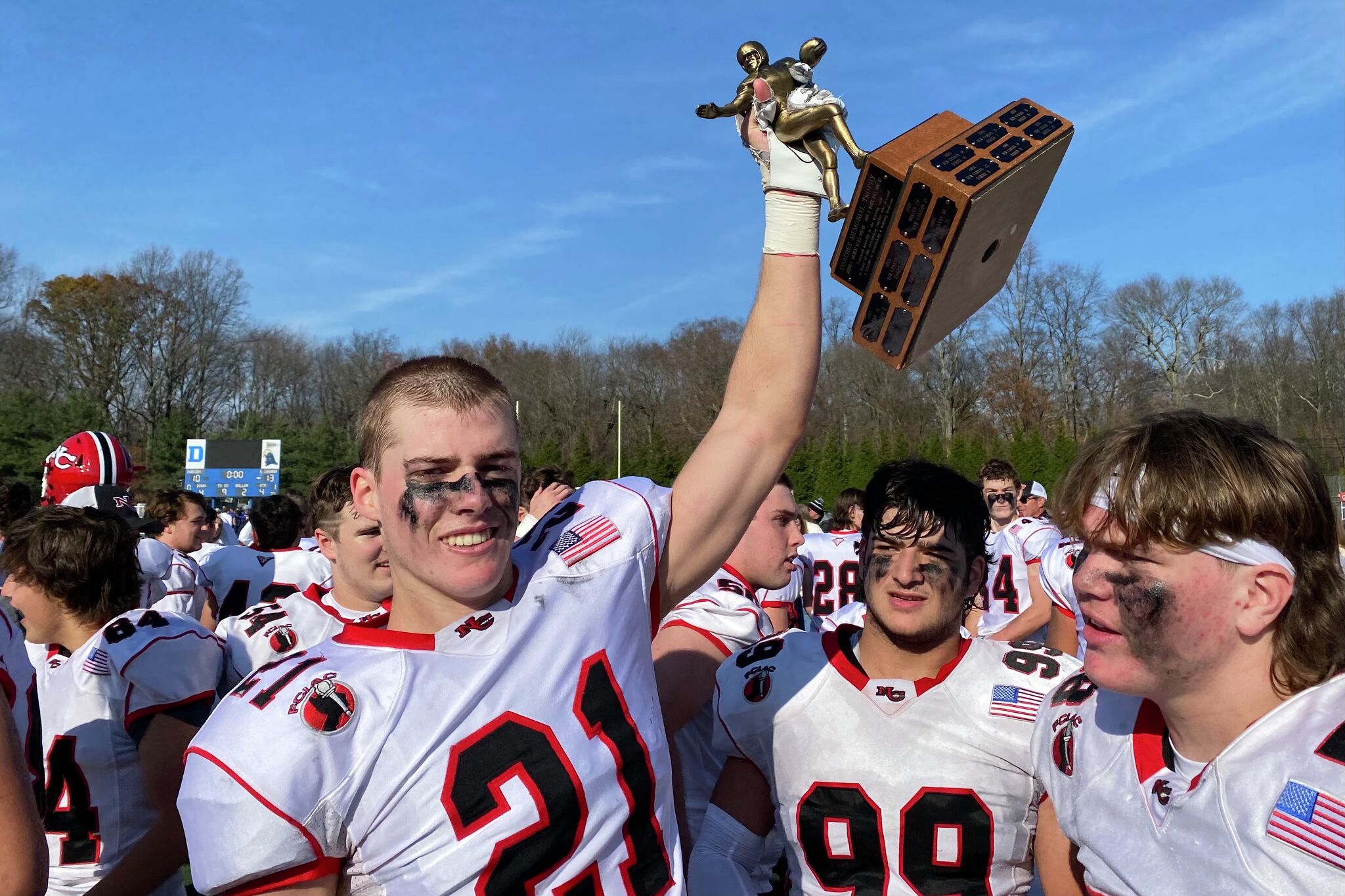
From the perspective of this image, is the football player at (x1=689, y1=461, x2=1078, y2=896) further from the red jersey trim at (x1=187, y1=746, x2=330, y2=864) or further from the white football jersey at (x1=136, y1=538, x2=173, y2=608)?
the white football jersey at (x1=136, y1=538, x2=173, y2=608)

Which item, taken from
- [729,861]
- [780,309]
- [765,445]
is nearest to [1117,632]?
[765,445]

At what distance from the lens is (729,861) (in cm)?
300

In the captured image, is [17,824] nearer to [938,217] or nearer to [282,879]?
[282,879]

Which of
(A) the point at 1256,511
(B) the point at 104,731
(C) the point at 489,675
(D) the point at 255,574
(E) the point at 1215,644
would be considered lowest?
(B) the point at 104,731

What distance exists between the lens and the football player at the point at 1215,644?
194 centimetres

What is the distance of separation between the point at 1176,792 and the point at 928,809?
0.84m

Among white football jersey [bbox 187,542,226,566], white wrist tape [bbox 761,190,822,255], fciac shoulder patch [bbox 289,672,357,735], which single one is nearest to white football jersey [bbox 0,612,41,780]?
fciac shoulder patch [bbox 289,672,357,735]

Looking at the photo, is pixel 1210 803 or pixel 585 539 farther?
pixel 585 539

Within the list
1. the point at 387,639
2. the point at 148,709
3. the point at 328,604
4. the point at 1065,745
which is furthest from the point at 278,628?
the point at 1065,745

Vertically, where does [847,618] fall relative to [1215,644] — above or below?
below

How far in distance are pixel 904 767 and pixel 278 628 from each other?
105 inches

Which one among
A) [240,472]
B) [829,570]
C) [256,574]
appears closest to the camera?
[256,574]

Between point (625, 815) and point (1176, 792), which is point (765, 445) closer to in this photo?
point (625, 815)

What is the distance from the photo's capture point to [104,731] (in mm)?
3615
